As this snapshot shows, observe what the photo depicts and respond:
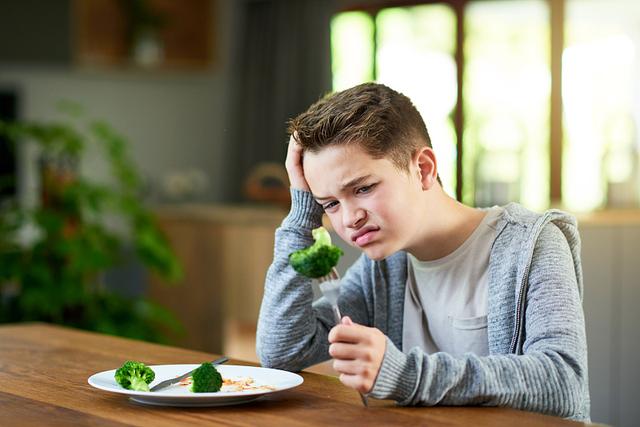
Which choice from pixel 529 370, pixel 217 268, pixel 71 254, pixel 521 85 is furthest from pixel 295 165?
pixel 521 85

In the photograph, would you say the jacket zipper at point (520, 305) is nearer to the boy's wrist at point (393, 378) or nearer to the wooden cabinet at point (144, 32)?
the boy's wrist at point (393, 378)

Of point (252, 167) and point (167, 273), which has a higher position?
point (252, 167)

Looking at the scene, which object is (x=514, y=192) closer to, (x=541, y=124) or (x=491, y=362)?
(x=541, y=124)

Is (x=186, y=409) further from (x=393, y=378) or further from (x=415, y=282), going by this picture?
(x=415, y=282)

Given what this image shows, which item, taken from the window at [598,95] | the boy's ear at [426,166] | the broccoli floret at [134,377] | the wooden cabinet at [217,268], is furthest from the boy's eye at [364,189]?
the window at [598,95]

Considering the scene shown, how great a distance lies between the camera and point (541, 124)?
577 cm

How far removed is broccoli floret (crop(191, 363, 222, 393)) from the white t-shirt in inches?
18.6

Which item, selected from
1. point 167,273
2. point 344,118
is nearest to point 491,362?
point 344,118

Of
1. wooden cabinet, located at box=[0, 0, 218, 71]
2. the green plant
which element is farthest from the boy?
wooden cabinet, located at box=[0, 0, 218, 71]

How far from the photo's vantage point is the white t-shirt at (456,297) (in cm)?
166

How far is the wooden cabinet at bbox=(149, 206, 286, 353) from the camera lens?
5203 millimetres

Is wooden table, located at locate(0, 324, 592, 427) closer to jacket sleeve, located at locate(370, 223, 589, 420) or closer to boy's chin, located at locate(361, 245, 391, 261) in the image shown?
jacket sleeve, located at locate(370, 223, 589, 420)

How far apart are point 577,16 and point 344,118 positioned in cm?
439

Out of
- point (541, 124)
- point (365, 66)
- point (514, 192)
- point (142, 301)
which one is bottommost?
point (142, 301)
